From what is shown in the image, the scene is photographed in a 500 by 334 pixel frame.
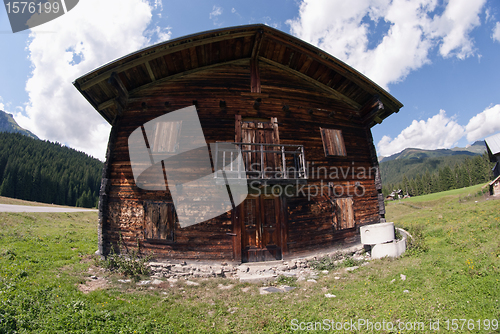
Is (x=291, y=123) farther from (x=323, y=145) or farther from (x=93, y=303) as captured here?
(x=93, y=303)

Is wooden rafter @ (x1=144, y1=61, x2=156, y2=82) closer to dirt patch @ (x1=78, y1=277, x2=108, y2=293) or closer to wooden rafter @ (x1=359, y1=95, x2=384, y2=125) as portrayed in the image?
dirt patch @ (x1=78, y1=277, x2=108, y2=293)

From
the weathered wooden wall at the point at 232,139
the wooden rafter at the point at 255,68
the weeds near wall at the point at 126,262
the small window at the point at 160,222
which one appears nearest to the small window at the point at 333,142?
the weathered wooden wall at the point at 232,139

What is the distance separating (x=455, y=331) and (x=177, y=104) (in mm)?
12414

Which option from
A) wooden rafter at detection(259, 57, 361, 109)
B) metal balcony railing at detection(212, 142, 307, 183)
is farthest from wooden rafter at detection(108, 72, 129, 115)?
wooden rafter at detection(259, 57, 361, 109)

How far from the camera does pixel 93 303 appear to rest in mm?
6258

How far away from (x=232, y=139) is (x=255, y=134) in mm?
1241

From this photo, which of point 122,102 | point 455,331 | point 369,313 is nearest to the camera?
point 455,331

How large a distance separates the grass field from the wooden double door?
1.83 meters

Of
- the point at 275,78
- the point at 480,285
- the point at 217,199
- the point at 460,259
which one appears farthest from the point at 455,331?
the point at 275,78

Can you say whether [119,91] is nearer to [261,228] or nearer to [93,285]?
[93,285]

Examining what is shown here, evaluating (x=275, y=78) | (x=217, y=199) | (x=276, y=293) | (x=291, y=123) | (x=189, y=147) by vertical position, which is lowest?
(x=276, y=293)

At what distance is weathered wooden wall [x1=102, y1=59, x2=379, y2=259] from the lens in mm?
10049

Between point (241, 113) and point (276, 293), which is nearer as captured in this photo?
point (276, 293)

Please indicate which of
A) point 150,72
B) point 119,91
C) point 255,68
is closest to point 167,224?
point 119,91
